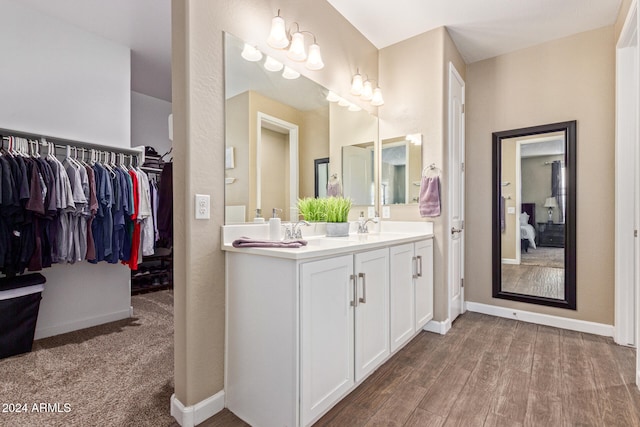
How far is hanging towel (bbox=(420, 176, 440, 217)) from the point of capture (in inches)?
106

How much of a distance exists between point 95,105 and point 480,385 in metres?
3.97

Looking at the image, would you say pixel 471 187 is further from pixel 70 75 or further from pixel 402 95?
pixel 70 75

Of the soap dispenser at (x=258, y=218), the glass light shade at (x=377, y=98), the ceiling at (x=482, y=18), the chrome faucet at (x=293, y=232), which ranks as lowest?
the chrome faucet at (x=293, y=232)

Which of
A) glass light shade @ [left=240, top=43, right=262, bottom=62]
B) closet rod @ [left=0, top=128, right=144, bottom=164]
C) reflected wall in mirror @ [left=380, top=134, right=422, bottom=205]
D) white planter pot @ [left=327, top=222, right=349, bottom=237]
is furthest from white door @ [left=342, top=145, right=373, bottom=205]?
closet rod @ [left=0, top=128, right=144, bottom=164]

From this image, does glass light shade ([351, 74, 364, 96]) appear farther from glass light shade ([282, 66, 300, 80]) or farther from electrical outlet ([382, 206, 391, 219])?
electrical outlet ([382, 206, 391, 219])

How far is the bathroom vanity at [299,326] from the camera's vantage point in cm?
137

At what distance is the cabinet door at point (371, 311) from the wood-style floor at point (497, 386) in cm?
18

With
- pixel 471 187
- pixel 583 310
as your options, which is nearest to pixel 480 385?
pixel 583 310

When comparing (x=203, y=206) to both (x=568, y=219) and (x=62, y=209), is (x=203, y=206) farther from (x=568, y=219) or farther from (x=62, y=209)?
(x=568, y=219)

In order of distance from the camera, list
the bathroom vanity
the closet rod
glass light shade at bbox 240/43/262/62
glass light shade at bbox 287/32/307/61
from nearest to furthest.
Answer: the bathroom vanity, glass light shade at bbox 240/43/262/62, glass light shade at bbox 287/32/307/61, the closet rod

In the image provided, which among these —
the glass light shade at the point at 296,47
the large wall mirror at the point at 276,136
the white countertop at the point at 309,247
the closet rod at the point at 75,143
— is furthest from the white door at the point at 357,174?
the closet rod at the point at 75,143

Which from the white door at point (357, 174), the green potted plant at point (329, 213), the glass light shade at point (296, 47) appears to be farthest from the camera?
the white door at point (357, 174)

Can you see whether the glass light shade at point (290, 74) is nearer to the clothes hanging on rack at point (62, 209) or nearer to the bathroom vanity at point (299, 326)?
the bathroom vanity at point (299, 326)

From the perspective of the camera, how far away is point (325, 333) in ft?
4.91
